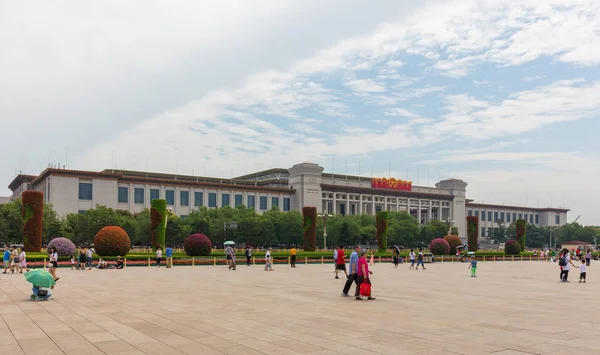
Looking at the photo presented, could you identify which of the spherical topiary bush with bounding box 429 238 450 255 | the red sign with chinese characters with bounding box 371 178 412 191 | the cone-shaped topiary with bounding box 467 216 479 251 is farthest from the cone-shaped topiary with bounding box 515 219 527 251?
the red sign with chinese characters with bounding box 371 178 412 191

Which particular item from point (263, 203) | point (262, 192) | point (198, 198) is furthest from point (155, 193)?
point (263, 203)

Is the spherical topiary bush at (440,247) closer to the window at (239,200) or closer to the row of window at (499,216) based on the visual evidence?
the window at (239,200)

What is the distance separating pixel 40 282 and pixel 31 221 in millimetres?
27706

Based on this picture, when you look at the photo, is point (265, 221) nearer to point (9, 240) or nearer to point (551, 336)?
point (9, 240)

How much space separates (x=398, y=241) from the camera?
3659 inches

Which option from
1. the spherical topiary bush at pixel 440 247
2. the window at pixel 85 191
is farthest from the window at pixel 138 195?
the spherical topiary bush at pixel 440 247

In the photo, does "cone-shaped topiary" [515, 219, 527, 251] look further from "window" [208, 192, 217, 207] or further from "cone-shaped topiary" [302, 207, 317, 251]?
"window" [208, 192, 217, 207]

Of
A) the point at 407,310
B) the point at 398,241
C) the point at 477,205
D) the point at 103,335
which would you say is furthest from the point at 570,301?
the point at 477,205

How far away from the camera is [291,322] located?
12.1m

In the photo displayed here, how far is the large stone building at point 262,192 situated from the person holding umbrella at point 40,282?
76359mm

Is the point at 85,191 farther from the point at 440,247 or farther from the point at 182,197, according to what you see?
the point at 440,247

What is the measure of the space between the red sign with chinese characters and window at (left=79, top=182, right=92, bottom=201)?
2382 inches

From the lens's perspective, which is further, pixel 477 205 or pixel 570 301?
pixel 477 205

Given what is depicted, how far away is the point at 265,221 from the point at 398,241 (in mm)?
24968
